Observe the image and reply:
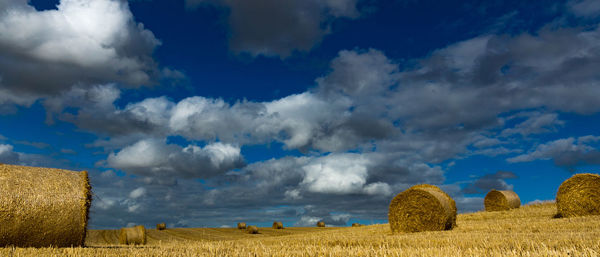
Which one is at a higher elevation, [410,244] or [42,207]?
[42,207]

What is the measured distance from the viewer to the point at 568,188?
18.7 m

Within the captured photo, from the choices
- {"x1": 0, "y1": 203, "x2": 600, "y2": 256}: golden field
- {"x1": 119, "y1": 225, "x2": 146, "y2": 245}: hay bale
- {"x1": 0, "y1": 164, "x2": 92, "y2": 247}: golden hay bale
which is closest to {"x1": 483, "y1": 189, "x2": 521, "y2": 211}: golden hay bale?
{"x1": 0, "y1": 203, "x2": 600, "y2": 256}: golden field

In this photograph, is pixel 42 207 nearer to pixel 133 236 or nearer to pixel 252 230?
pixel 133 236

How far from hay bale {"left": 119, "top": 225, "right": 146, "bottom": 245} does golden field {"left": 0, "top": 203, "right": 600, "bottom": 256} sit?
2.22 m

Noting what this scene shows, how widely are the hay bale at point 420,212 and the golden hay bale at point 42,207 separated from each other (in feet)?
36.5

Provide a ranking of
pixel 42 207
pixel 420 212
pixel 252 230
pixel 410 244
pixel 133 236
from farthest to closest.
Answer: pixel 252 230
pixel 133 236
pixel 420 212
pixel 42 207
pixel 410 244

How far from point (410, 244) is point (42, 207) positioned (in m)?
8.43

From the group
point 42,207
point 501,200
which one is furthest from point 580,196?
point 42,207

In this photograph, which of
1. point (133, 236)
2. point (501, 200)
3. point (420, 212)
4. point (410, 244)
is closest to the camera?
point (410, 244)

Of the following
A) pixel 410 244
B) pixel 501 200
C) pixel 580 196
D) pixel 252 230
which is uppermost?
pixel 501 200

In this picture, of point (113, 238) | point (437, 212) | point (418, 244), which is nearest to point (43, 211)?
point (418, 244)

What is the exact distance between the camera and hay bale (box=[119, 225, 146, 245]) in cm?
1875

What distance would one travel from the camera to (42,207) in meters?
9.70

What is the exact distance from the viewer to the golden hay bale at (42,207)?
931 cm
